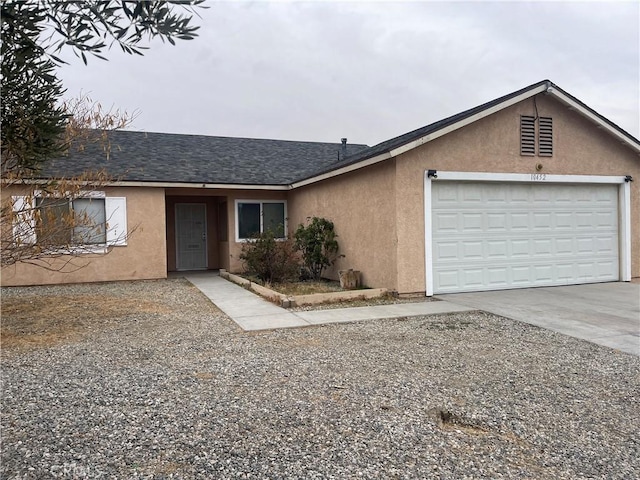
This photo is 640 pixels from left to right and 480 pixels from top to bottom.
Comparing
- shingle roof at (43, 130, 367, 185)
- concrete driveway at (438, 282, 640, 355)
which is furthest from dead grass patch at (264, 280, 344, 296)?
shingle roof at (43, 130, 367, 185)

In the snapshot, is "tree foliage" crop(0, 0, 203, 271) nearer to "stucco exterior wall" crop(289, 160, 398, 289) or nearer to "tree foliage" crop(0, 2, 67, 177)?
"tree foliage" crop(0, 2, 67, 177)

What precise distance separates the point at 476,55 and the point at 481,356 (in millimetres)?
9531

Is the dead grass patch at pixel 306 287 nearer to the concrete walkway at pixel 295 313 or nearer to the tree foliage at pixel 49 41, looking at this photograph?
the concrete walkway at pixel 295 313

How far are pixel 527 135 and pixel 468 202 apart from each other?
207 cm

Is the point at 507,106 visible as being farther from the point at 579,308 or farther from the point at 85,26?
the point at 85,26

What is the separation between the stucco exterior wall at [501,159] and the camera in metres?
9.18

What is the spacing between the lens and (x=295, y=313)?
25.6 feet

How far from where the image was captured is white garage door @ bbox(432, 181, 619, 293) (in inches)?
379

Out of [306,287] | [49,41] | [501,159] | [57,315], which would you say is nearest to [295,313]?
[306,287]

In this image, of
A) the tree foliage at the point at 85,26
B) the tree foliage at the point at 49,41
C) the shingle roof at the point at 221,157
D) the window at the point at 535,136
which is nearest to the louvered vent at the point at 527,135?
the window at the point at 535,136

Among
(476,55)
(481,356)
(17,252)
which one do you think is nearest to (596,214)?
(476,55)

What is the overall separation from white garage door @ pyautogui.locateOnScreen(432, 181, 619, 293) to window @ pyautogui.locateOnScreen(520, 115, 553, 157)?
A: 75cm

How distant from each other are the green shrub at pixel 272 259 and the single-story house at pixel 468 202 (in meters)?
1.39

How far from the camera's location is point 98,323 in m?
7.21
